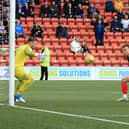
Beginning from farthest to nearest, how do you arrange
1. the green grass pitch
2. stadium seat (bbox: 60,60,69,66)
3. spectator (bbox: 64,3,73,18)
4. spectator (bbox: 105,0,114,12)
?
spectator (bbox: 105,0,114,12), spectator (bbox: 64,3,73,18), stadium seat (bbox: 60,60,69,66), the green grass pitch

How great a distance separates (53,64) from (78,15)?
139 inches

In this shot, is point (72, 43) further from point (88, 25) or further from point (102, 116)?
point (102, 116)

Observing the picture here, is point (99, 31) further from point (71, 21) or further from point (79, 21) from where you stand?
point (71, 21)

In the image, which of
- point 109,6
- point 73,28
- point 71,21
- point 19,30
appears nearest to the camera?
point 19,30

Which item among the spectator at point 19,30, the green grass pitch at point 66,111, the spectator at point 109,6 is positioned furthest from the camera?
the spectator at point 109,6

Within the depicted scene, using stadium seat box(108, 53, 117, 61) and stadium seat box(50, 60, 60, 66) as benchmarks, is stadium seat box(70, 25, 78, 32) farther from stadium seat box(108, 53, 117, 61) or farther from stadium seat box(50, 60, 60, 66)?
stadium seat box(50, 60, 60, 66)

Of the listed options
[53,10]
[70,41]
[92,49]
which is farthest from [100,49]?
[53,10]

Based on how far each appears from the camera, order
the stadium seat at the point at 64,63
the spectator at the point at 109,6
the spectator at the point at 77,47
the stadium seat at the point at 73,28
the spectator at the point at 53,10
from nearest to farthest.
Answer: the spectator at the point at 77,47, the stadium seat at the point at 64,63, the spectator at the point at 53,10, the stadium seat at the point at 73,28, the spectator at the point at 109,6

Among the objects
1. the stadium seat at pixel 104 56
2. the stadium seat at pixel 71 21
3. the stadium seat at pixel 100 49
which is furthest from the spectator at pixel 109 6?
the stadium seat at pixel 104 56

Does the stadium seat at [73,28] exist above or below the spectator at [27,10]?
below

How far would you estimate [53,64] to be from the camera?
1324 inches

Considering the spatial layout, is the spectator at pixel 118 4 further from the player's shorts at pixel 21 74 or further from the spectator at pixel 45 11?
the player's shorts at pixel 21 74

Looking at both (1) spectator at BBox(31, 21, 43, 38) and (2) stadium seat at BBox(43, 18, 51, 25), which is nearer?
(1) spectator at BBox(31, 21, 43, 38)

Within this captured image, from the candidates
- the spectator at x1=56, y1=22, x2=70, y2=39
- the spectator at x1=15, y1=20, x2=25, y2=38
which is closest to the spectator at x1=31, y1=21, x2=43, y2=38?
the spectator at x1=15, y1=20, x2=25, y2=38
